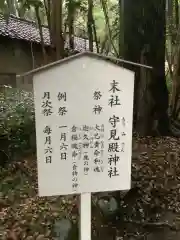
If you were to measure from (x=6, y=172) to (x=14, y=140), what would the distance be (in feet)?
2.21

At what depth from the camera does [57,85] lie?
10.2 ft

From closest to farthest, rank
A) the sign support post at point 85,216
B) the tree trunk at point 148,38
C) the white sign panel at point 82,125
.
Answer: the white sign panel at point 82,125, the sign support post at point 85,216, the tree trunk at point 148,38

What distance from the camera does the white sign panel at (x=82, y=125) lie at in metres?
3.12

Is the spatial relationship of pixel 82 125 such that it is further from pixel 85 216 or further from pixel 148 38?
pixel 148 38

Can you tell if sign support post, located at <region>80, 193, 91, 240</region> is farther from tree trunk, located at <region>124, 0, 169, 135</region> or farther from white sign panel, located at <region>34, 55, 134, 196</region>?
tree trunk, located at <region>124, 0, 169, 135</region>

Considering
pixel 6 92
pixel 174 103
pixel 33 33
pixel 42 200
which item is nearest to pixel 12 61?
pixel 33 33

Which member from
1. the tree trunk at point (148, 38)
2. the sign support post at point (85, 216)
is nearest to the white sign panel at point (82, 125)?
the sign support post at point (85, 216)

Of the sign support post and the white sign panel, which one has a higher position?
the white sign panel

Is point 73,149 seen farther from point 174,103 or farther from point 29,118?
point 174,103

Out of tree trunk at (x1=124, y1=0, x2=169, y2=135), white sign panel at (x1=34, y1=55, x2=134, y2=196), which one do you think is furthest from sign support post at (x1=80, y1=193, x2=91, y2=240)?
tree trunk at (x1=124, y1=0, x2=169, y2=135)

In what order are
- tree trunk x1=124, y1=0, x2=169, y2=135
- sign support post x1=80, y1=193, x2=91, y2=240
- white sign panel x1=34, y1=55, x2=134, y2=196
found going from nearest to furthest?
white sign panel x1=34, y1=55, x2=134, y2=196, sign support post x1=80, y1=193, x2=91, y2=240, tree trunk x1=124, y1=0, x2=169, y2=135

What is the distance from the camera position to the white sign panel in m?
3.12

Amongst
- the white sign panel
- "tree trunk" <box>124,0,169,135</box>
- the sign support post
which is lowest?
the sign support post

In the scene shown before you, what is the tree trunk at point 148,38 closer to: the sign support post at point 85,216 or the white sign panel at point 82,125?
the white sign panel at point 82,125
